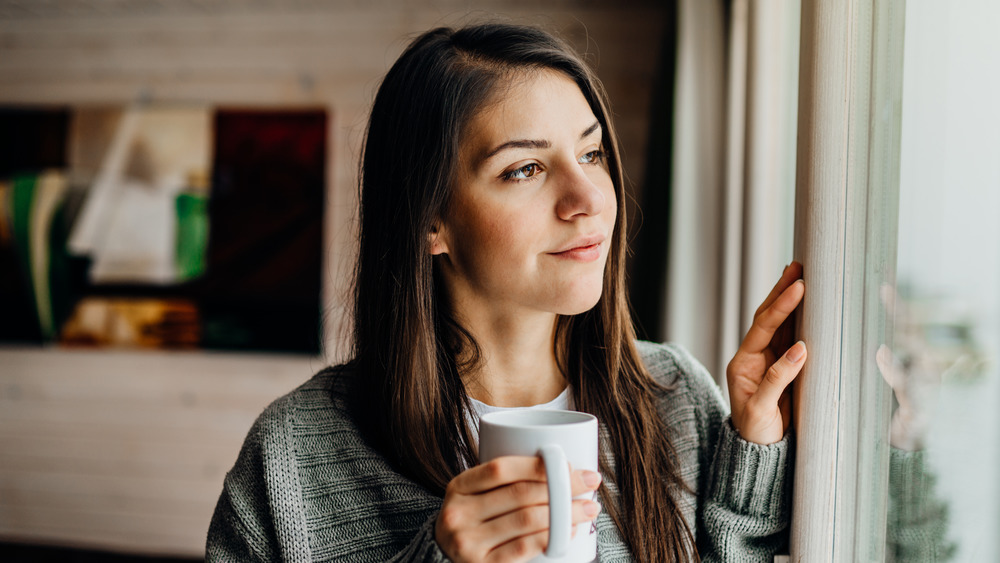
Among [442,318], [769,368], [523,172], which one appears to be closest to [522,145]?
[523,172]

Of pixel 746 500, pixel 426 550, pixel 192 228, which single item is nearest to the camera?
pixel 426 550

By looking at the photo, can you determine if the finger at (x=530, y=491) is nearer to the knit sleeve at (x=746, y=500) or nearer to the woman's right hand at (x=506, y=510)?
the woman's right hand at (x=506, y=510)

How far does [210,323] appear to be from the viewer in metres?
3.19

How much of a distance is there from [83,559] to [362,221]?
123 inches

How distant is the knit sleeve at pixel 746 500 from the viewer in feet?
2.67

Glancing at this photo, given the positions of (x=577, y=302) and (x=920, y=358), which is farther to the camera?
(x=577, y=302)

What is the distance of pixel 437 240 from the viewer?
99 centimetres

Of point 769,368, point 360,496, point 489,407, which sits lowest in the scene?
point 360,496

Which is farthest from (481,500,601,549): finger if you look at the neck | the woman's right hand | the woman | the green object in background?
the green object in background

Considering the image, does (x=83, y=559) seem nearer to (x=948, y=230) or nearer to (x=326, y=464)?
(x=326, y=464)

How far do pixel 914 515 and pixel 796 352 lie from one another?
20cm

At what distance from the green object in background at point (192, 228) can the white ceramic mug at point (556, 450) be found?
9.37 ft

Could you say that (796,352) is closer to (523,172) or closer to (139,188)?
(523,172)

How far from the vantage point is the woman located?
2.85 ft
